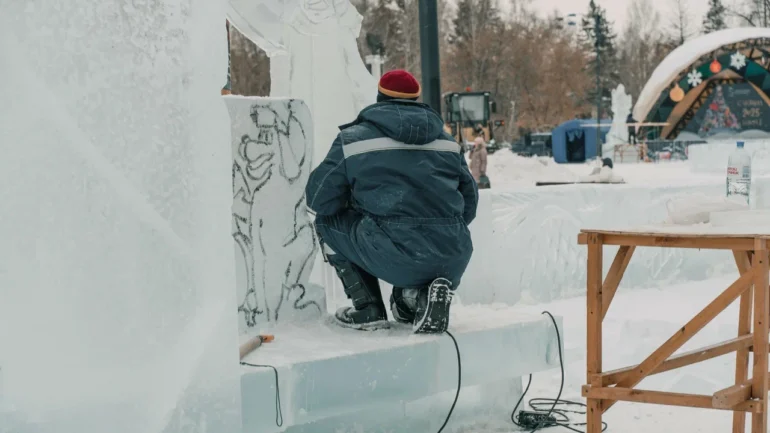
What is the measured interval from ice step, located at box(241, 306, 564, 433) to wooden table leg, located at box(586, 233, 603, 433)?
0.44m

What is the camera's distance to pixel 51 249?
2.79 meters

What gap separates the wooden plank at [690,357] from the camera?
14.5 ft

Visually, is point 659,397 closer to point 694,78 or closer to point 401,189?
point 401,189

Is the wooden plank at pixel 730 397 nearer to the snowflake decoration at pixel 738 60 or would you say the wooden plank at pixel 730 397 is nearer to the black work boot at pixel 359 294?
the black work boot at pixel 359 294

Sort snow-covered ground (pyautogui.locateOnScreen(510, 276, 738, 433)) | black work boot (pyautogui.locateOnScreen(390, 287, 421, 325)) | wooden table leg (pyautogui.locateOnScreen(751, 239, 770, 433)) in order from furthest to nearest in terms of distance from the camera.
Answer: snow-covered ground (pyautogui.locateOnScreen(510, 276, 738, 433)) → black work boot (pyautogui.locateOnScreen(390, 287, 421, 325)) → wooden table leg (pyautogui.locateOnScreen(751, 239, 770, 433))

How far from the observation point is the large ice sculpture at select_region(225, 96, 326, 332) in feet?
15.8

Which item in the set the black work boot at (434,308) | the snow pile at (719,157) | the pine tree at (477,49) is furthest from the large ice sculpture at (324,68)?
the pine tree at (477,49)

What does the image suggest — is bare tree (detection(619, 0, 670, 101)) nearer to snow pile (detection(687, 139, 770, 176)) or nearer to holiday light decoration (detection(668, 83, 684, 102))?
holiday light decoration (detection(668, 83, 684, 102))

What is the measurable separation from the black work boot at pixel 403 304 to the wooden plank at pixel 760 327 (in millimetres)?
1476

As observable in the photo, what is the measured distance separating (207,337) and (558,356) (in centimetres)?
232

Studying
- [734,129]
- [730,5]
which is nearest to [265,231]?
[734,129]

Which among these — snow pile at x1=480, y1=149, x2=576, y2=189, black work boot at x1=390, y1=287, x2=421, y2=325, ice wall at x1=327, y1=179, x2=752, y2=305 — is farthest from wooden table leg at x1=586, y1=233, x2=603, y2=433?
snow pile at x1=480, y1=149, x2=576, y2=189

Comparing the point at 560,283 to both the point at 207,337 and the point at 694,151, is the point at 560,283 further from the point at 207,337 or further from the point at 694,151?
the point at 694,151

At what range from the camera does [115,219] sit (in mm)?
2881
